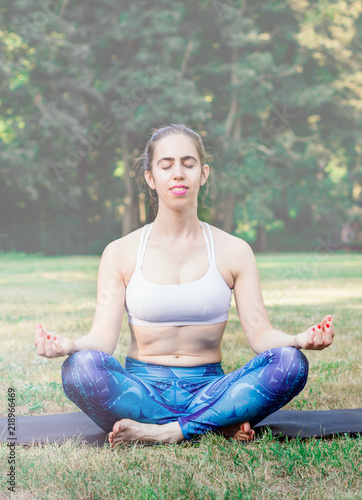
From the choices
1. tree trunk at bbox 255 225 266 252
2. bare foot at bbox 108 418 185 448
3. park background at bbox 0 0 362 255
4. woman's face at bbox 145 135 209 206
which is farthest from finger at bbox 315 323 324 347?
tree trunk at bbox 255 225 266 252

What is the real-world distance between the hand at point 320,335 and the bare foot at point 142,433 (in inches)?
27.7

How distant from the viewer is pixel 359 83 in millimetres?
28672

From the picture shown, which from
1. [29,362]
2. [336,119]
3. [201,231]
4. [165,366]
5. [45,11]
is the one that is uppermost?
[45,11]

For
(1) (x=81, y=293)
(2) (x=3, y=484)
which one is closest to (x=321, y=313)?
(1) (x=81, y=293)

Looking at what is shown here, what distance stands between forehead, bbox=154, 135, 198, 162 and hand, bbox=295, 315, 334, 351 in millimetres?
995

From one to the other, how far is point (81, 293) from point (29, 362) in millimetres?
5196

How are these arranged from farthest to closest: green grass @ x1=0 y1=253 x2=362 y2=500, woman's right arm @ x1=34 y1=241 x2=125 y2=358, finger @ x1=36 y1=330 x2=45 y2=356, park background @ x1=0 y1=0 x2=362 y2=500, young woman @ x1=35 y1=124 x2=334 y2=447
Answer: park background @ x1=0 y1=0 x2=362 y2=500, woman's right arm @ x1=34 y1=241 x2=125 y2=358, young woman @ x1=35 y1=124 x2=334 y2=447, finger @ x1=36 y1=330 x2=45 y2=356, green grass @ x1=0 y1=253 x2=362 y2=500

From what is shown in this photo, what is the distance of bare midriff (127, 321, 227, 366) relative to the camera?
2867 mm

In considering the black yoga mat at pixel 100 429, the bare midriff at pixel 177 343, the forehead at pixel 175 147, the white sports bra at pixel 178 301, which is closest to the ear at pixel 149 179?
the forehead at pixel 175 147

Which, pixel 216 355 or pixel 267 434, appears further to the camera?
pixel 216 355

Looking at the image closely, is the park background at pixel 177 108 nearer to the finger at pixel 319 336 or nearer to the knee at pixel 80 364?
the knee at pixel 80 364

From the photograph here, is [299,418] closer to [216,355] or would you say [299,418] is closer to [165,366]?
[216,355]

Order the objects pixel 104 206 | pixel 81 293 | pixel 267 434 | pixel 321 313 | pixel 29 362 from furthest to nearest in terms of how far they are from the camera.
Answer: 1. pixel 104 206
2. pixel 81 293
3. pixel 321 313
4. pixel 29 362
5. pixel 267 434

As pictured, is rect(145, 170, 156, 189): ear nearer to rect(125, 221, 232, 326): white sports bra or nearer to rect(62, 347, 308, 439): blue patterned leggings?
rect(125, 221, 232, 326): white sports bra
